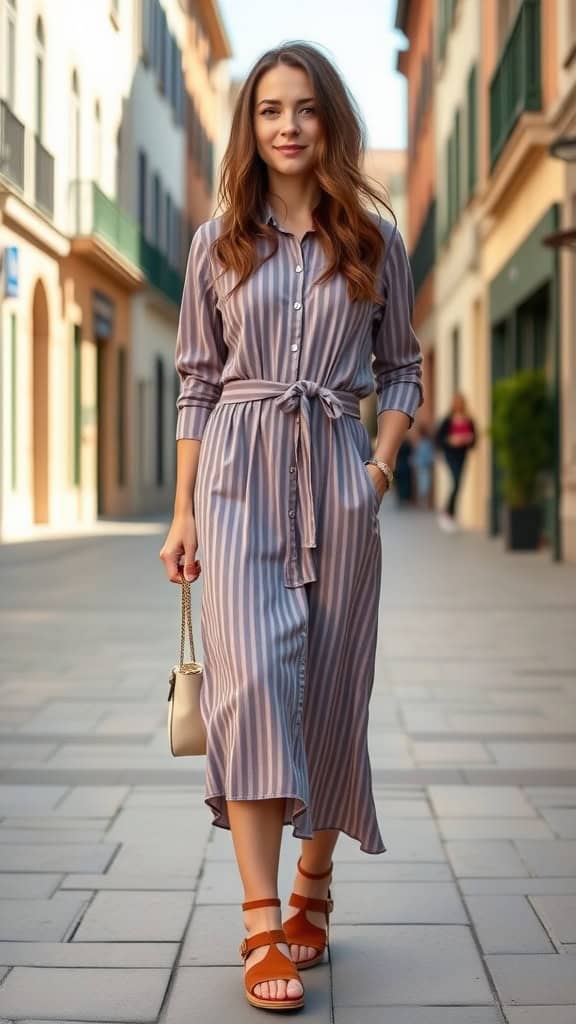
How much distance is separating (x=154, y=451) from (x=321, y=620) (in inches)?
1295

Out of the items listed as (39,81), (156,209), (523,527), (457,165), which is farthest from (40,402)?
(156,209)

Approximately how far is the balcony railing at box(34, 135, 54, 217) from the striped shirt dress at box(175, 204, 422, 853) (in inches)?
796

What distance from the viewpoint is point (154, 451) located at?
36000mm

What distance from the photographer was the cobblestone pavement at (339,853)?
3.21 meters

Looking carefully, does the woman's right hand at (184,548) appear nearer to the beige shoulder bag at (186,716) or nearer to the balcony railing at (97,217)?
the beige shoulder bag at (186,716)

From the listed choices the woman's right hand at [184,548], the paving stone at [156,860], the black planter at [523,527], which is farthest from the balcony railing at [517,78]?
the woman's right hand at [184,548]

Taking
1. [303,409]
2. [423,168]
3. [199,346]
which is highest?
[423,168]

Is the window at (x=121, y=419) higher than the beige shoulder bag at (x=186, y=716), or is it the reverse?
the window at (x=121, y=419)

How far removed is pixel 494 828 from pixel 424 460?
28324mm

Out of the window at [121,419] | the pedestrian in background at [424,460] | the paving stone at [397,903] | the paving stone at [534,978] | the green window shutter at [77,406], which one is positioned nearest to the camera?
the paving stone at [534,978]

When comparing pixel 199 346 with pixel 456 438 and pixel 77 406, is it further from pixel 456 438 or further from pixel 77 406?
pixel 77 406

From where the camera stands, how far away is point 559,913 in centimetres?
377

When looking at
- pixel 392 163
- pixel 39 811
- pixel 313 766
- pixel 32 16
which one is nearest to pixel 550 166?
pixel 32 16

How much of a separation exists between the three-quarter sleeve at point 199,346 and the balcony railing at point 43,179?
66.1 feet
